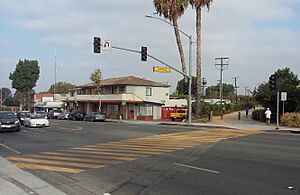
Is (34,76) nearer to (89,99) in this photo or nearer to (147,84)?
(89,99)

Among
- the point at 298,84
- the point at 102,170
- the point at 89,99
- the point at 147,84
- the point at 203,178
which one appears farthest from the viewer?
the point at 89,99

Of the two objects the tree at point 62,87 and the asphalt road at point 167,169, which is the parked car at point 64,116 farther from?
the tree at point 62,87

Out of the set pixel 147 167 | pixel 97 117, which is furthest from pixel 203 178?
pixel 97 117

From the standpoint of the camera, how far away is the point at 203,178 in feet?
31.8

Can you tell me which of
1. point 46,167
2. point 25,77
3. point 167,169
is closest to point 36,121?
point 46,167

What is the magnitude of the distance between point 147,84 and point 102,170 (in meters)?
51.8

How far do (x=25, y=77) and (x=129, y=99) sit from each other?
6994cm

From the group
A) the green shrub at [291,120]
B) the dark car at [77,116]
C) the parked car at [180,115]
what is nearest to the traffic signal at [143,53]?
the green shrub at [291,120]

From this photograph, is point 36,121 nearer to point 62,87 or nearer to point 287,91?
point 287,91

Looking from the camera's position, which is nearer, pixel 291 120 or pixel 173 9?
pixel 291 120

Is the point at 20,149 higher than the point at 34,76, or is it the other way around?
the point at 34,76

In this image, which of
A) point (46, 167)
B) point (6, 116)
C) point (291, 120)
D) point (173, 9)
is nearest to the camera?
point (46, 167)

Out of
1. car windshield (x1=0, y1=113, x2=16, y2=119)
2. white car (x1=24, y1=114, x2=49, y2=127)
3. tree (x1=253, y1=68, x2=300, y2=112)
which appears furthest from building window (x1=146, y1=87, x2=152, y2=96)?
car windshield (x1=0, y1=113, x2=16, y2=119)

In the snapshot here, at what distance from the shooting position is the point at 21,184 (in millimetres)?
9188
